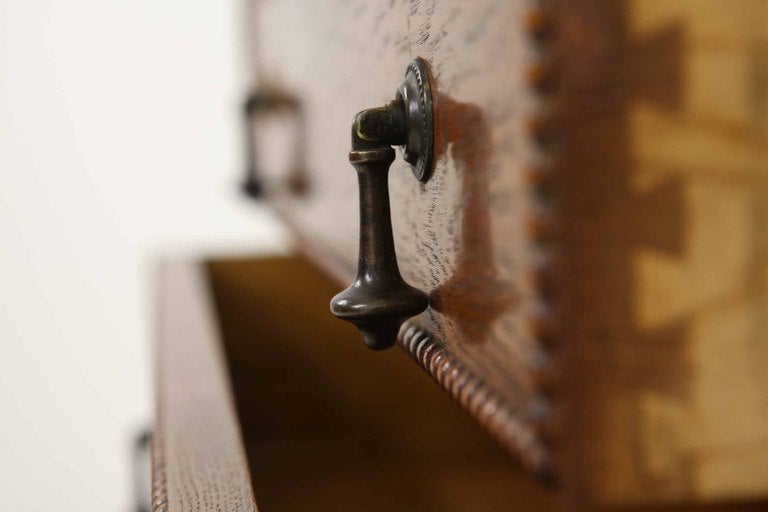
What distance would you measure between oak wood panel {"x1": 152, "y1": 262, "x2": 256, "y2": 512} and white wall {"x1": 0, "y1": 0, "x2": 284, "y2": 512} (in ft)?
3.67

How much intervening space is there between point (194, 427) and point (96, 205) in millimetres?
1725

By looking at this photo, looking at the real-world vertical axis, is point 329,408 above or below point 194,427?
below

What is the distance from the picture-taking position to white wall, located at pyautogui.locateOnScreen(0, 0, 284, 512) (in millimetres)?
2307

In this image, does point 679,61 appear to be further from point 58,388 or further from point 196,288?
point 58,388

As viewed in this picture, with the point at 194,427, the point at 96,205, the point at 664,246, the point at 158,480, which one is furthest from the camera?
the point at 96,205

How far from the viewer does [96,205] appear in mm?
2354

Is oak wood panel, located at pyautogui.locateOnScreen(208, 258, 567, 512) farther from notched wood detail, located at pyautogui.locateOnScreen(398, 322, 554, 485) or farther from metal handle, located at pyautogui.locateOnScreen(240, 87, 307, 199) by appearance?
notched wood detail, located at pyautogui.locateOnScreen(398, 322, 554, 485)

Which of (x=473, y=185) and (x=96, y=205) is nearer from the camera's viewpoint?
(x=473, y=185)

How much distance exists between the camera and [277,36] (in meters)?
1.34

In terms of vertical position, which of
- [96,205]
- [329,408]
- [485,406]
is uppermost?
[485,406]

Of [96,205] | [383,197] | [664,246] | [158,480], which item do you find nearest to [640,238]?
[664,246]

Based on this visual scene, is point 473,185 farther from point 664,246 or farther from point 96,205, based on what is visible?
point 96,205

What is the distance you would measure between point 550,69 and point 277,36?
1.08 meters

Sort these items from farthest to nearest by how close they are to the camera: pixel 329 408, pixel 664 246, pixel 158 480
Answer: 1. pixel 329 408
2. pixel 158 480
3. pixel 664 246
